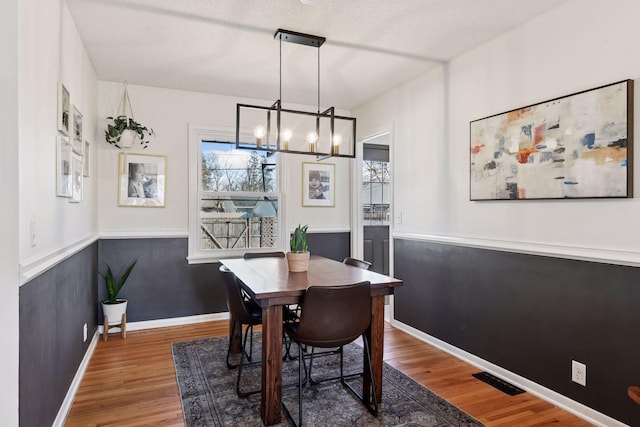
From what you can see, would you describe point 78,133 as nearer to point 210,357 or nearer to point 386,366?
point 210,357

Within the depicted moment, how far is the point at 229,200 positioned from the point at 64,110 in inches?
87.3

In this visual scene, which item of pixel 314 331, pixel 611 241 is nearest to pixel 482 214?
pixel 611 241

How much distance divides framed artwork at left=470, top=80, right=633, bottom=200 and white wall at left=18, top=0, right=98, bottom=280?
281 centimetres

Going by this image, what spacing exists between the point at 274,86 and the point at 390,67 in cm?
125

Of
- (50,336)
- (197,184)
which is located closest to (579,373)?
(50,336)

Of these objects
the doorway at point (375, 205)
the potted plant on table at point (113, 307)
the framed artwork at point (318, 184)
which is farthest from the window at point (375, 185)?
the potted plant on table at point (113, 307)

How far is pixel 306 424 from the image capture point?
2.12 metres

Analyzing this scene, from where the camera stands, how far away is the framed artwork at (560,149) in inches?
80.7

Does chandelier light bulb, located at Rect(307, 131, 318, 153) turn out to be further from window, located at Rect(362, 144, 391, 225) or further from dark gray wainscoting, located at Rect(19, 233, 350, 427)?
window, located at Rect(362, 144, 391, 225)

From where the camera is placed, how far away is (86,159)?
10.0 ft

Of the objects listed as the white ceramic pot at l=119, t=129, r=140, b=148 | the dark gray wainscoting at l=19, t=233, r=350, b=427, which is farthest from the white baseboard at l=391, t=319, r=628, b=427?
the white ceramic pot at l=119, t=129, r=140, b=148

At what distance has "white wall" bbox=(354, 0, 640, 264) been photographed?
209 cm

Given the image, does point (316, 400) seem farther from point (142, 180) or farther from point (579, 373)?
point (142, 180)

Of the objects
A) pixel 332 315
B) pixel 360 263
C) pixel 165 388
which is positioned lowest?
pixel 165 388
